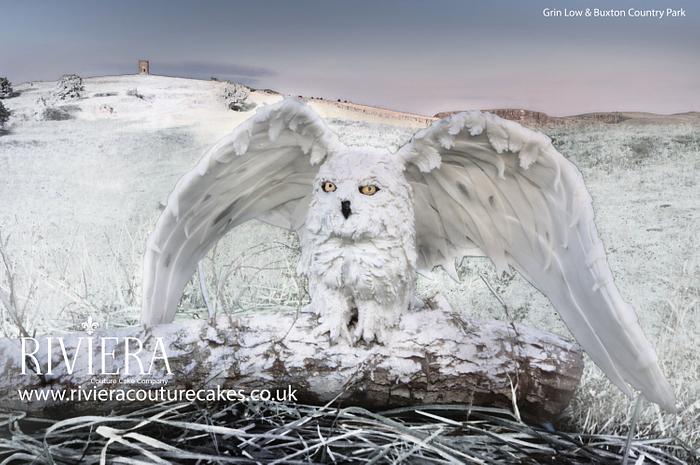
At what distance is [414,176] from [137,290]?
60cm

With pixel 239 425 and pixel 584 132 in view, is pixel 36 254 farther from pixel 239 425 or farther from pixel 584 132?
A: pixel 584 132

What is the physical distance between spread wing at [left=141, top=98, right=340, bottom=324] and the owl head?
46 millimetres

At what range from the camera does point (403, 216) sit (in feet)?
3.49

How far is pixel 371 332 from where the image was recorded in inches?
41.9

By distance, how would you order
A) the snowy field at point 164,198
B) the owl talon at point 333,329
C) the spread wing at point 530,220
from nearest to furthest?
the spread wing at point 530,220 → the owl talon at point 333,329 → the snowy field at point 164,198

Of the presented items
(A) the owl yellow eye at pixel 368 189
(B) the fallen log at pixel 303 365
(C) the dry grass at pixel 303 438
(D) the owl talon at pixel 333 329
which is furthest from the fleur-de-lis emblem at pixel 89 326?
(A) the owl yellow eye at pixel 368 189

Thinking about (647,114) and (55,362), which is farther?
(647,114)

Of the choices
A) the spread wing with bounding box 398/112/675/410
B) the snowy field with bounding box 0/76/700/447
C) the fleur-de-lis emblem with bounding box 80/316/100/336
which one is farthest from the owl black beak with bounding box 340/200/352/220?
the fleur-de-lis emblem with bounding box 80/316/100/336

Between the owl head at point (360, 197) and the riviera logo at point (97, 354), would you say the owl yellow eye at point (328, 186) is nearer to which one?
the owl head at point (360, 197)

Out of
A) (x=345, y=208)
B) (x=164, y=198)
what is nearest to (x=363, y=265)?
(x=345, y=208)

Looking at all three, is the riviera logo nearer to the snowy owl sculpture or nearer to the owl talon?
the snowy owl sculpture

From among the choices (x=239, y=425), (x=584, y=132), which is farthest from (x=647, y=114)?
(x=239, y=425)

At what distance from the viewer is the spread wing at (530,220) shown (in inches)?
38.0

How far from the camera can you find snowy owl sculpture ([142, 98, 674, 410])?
98 cm
